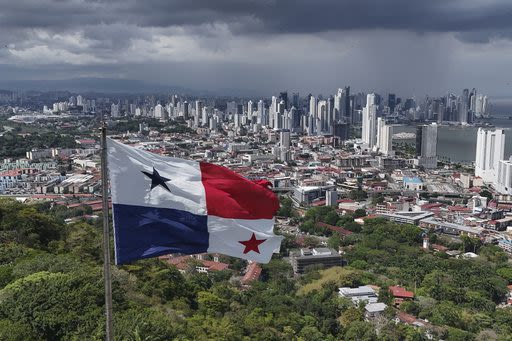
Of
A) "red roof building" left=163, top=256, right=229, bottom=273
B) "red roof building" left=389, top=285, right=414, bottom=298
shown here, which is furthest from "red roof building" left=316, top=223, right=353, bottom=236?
"red roof building" left=389, top=285, right=414, bottom=298

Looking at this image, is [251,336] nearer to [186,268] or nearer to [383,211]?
[186,268]

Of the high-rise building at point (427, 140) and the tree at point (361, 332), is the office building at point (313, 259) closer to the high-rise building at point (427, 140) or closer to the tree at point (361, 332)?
the tree at point (361, 332)

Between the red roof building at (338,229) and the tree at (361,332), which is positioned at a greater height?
the tree at (361,332)

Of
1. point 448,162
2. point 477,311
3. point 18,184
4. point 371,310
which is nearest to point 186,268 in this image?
point 371,310

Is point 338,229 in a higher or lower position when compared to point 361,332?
lower

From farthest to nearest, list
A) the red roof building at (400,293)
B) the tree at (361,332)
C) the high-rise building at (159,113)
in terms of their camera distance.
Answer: the high-rise building at (159,113) < the red roof building at (400,293) < the tree at (361,332)

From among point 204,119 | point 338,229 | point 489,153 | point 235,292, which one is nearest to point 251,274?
point 235,292

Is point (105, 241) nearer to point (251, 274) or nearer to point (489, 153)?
point (251, 274)

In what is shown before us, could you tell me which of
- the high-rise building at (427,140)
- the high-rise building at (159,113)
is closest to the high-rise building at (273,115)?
the high-rise building at (159,113)
